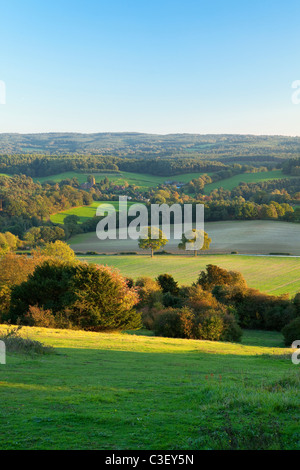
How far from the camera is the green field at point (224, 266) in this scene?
5778 cm

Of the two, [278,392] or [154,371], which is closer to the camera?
[278,392]

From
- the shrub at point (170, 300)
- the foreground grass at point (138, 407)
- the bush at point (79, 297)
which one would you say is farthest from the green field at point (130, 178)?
the foreground grass at point (138, 407)

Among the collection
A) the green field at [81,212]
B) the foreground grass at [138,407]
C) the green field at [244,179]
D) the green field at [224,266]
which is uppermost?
Result: the green field at [244,179]

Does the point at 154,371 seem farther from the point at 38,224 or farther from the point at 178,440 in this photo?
the point at 38,224

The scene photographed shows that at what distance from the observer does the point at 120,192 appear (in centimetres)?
14725

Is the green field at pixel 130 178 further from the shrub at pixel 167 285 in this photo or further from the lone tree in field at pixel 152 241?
the shrub at pixel 167 285

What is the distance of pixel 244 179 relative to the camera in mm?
154875

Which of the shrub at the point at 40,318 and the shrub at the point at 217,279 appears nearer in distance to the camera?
the shrub at the point at 40,318

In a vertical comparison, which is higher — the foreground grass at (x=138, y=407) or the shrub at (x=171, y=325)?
the foreground grass at (x=138, y=407)

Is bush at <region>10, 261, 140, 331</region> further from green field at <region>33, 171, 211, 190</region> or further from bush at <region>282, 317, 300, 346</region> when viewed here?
green field at <region>33, 171, 211, 190</region>

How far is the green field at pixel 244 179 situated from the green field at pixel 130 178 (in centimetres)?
1347

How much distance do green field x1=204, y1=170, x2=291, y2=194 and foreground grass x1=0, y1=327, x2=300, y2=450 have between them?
442 ft
